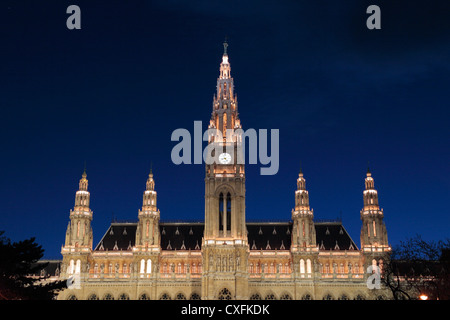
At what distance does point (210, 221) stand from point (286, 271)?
17764mm

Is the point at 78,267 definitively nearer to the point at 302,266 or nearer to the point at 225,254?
the point at 225,254

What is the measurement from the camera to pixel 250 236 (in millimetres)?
111000

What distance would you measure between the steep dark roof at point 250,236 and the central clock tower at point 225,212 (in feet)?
27.7

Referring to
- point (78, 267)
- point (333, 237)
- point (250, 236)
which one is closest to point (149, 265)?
point (78, 267)

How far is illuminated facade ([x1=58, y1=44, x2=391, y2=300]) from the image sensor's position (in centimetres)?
10025

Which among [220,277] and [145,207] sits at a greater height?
[145,207]

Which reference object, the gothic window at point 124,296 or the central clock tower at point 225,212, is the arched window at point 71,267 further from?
the central clock tower at point 225,212

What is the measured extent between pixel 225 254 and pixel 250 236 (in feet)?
41.1

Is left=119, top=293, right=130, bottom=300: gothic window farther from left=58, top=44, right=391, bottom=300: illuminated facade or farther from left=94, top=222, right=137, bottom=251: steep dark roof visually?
left=94, top=222, right=137, bottom=251: steep dark roof

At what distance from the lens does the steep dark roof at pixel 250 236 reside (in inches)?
4291

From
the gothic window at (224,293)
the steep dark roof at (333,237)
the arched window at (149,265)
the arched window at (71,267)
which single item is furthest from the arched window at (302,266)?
the arched window at (71,267)
